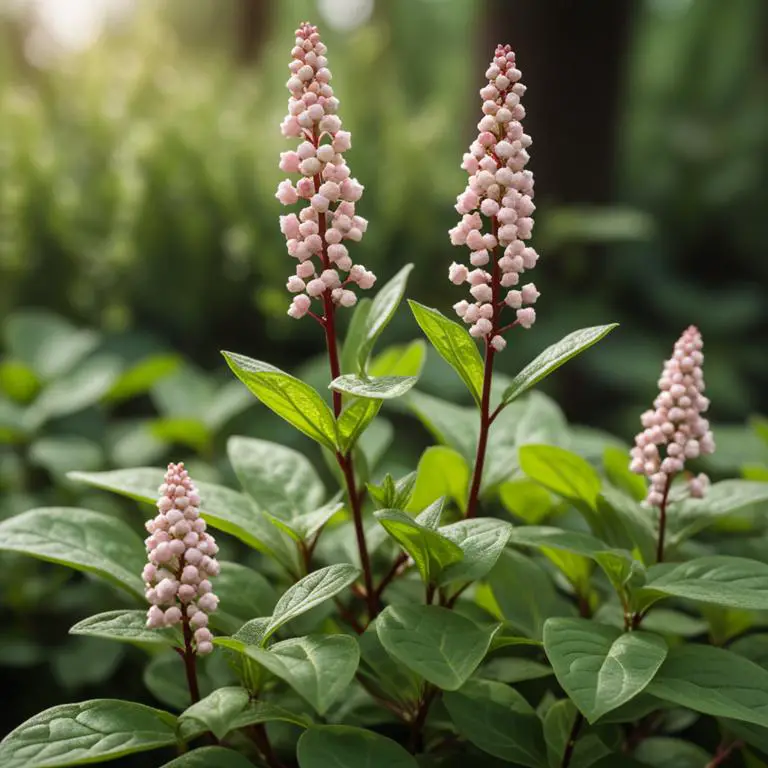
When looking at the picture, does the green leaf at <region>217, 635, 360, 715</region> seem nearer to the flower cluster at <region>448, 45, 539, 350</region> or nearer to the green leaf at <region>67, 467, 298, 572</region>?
the green leaf at <region>67, 467, 298, 572</region>

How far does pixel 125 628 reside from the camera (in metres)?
1.06

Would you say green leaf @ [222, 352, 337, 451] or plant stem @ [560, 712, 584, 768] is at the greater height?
green leaf @ [222, 352, 337, 451]

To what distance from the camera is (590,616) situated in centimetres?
140

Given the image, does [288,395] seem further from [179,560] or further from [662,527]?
[662,527]

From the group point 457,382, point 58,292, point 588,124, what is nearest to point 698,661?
point 457,382

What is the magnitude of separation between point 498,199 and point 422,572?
→ 45 centimetres

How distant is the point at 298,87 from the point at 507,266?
1.00 ft

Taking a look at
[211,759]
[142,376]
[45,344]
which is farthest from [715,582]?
[45,344]

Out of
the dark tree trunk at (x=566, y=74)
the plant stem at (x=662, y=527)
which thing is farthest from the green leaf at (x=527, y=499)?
the dark tree trunk at (x=566, y=74)

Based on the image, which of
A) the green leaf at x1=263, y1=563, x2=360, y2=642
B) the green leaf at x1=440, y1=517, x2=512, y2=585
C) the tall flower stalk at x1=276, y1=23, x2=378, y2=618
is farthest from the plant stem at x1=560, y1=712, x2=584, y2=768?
the tall flower stalk at x1=276, y1=23, x2=378, y2=618

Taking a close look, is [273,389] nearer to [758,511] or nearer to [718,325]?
[758,511]

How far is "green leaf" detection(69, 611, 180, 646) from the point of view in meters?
1.04

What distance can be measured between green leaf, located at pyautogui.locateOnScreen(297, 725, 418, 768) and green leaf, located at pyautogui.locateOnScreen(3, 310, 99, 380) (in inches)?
55.9

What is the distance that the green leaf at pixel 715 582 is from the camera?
3.46ft
